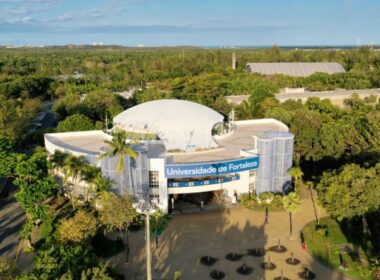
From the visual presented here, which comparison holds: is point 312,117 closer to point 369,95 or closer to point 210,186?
point 210,186

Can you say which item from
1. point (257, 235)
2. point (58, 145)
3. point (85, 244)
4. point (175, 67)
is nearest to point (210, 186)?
point (257, 235)

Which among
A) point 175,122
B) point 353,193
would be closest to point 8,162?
point 175,122

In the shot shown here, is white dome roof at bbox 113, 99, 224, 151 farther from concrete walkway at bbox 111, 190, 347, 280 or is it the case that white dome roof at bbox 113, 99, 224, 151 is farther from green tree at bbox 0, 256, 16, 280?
green tree at bbox 0, 256, 16, 280

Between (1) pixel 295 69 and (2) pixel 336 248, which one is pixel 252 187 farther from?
(1) pixel 295 69

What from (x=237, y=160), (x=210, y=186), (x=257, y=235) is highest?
(x=237, y=160)

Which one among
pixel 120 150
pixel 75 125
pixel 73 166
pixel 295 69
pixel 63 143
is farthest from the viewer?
pixel 295 69

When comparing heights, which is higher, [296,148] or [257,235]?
[296,148]

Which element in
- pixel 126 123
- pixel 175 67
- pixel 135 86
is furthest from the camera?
pixel 175 67
